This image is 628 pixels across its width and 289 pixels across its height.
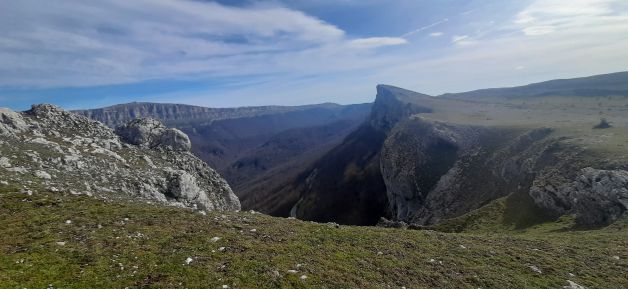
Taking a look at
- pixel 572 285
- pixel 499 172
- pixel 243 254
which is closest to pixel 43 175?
pixel 243 254

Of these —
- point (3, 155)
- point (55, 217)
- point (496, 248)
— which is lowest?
point (496, 248)

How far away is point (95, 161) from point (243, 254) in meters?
26.1

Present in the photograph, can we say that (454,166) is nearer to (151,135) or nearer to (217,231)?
(151,135)

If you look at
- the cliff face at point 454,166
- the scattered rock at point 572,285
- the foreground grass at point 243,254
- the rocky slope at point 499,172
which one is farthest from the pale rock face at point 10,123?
the cliff face at point 454,166

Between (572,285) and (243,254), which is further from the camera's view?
(572,285)

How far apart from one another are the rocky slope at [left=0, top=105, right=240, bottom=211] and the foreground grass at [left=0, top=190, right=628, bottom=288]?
21.9 feet

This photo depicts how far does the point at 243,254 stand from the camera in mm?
19594

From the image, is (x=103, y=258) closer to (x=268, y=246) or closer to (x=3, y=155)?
(x=268, y=246)

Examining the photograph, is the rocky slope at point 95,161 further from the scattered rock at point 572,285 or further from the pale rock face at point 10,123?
the scattered rock at point 572,285

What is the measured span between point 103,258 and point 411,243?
1819cm

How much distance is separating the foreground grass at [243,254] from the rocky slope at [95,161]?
6.66m

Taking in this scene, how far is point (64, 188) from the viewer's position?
28203mm

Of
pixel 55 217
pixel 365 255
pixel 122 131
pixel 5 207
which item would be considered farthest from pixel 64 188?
pixel 122 131

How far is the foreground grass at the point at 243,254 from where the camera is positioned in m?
16.5
